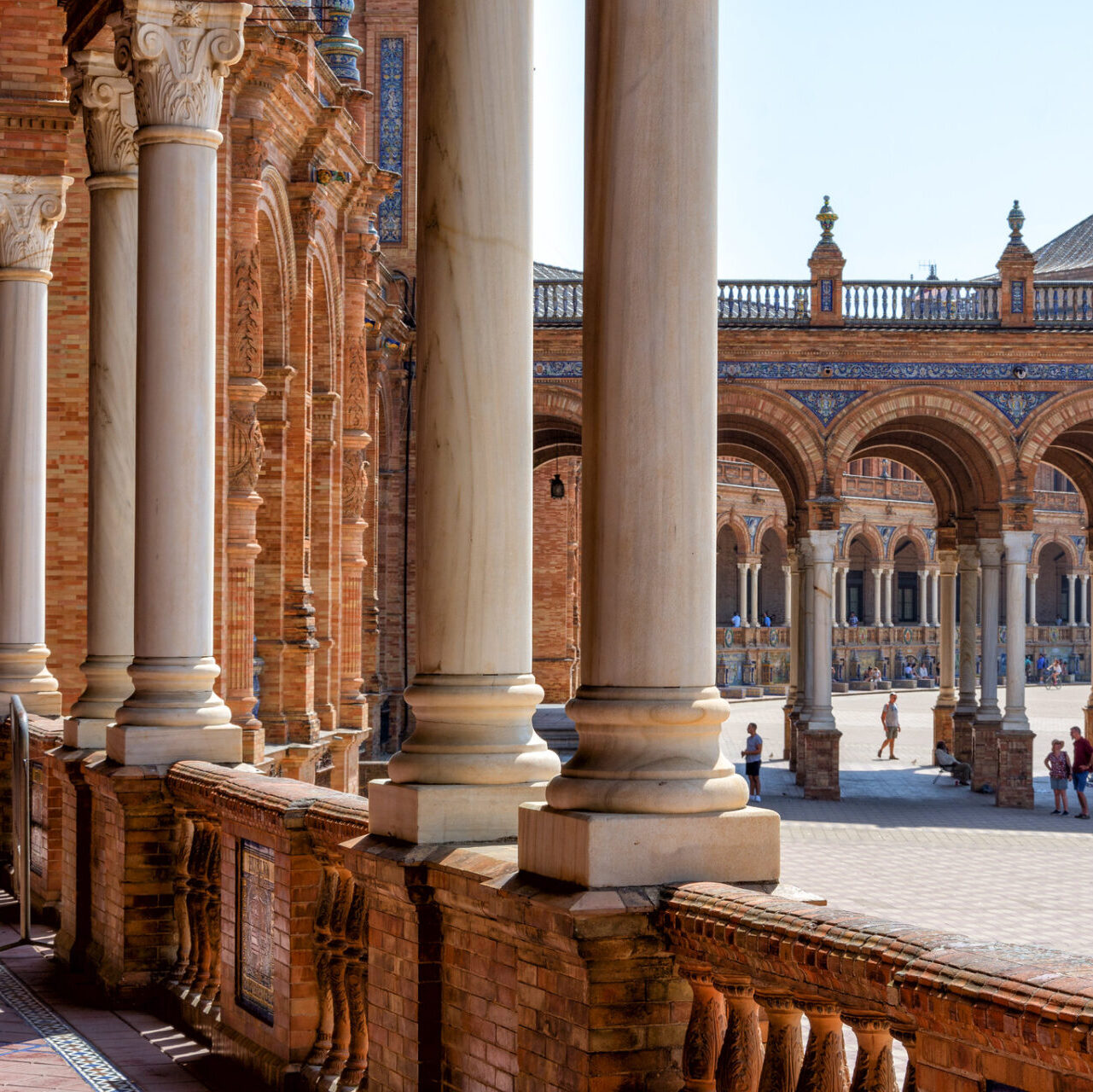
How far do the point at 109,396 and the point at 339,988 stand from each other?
3.93 m

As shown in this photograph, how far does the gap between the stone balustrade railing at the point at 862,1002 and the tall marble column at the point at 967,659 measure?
81.8 ft

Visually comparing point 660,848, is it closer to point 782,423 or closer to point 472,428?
point 472,428

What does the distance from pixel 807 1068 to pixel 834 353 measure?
24.7 meters

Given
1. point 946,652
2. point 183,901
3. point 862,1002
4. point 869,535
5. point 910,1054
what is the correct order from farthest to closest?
point 869,535, point 946,652, point 183,901, point 862,1002, point 910,1054

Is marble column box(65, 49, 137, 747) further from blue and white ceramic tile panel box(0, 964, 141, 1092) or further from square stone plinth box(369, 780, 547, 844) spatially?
square stone plinth box(369, 780, 547, 844)

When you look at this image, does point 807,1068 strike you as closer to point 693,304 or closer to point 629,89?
point 693,304

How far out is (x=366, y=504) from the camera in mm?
21781

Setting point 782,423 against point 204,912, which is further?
point 782,423

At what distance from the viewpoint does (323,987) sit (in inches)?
215

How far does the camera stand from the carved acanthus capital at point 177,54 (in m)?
7.43

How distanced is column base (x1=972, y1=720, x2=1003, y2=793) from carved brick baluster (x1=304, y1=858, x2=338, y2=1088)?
2217 centimetres

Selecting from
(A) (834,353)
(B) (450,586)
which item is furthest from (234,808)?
(A) (834,353)

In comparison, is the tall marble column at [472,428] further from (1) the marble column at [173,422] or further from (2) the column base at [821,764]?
(2) the column base at [821,764]

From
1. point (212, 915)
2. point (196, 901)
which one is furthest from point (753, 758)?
point (212, 915)
